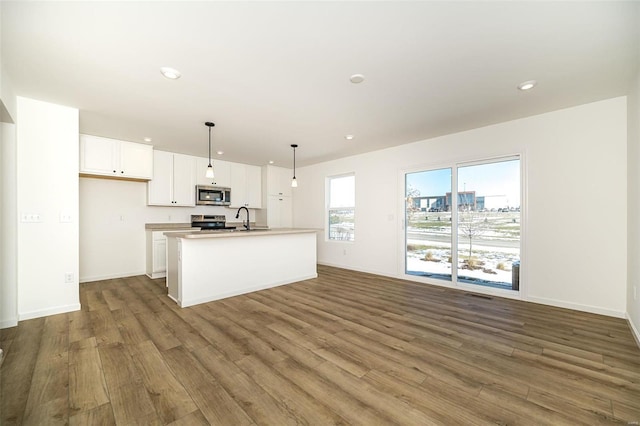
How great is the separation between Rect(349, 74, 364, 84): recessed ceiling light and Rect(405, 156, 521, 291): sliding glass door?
8.54 ft

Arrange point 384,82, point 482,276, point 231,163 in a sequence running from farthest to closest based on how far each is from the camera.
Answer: point 231,163, point 482,276, point 384,82

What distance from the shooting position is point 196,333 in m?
2.63

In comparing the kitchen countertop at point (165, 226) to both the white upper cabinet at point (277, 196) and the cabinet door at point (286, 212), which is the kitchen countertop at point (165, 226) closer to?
the white upper cabinet at point (277, 196)

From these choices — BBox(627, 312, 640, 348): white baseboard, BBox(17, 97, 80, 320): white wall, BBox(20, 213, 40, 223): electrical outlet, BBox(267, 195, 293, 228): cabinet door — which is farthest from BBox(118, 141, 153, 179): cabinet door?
BBox(627, 312, 640, 348): white baseboard

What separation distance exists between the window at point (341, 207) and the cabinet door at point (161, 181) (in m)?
3.50

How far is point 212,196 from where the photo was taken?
5891 mm

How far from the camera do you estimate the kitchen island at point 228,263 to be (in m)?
3.49

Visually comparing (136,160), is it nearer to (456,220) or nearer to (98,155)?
(98,155)

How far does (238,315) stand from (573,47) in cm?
407

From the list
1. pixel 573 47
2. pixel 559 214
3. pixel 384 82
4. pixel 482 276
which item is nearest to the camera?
pixel 573 47

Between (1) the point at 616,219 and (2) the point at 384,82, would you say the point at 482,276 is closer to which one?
(1) the point at 616,219

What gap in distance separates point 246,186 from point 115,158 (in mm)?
2695

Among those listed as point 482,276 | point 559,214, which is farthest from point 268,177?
point 559,214

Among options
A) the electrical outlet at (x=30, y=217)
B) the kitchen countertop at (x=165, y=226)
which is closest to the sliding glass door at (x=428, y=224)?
the kitchen countertop at (x=165, y=226)
